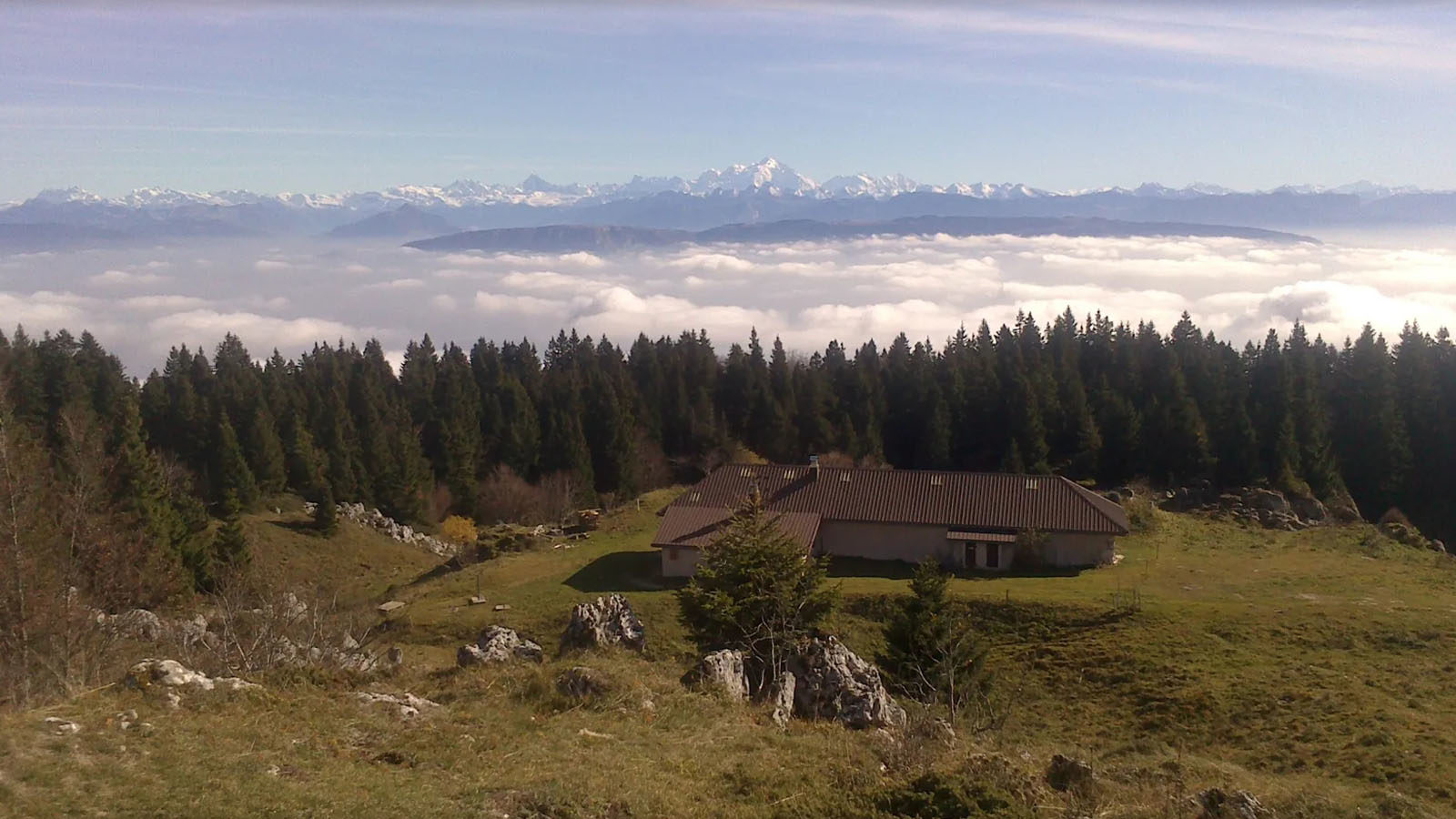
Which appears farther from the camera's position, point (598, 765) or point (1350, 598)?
point (1350, 598)

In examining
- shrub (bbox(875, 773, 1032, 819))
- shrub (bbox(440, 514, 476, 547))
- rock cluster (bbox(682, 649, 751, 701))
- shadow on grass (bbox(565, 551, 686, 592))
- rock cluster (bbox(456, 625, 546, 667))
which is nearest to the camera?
shrub (bbox(875, 773, 1032, 819))

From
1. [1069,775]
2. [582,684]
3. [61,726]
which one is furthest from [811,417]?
[61,726]

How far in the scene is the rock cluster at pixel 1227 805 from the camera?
1360cm

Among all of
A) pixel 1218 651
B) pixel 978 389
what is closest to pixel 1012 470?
pixel 978 389

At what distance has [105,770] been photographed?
36.7ft

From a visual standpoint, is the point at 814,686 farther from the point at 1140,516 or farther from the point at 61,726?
the point at 1140,516

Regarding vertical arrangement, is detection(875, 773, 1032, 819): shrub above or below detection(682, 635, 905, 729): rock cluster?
above

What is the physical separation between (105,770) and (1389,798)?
1960 centimetres

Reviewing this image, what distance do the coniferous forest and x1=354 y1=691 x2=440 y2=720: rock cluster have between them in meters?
39.8

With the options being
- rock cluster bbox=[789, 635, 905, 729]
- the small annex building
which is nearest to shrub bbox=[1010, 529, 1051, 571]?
the small annex building

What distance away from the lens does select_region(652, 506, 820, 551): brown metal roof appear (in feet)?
134

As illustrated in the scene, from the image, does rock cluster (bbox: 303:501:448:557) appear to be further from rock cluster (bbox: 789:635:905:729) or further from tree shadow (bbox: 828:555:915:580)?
rock cluster (bbox: 789:635:905:729)

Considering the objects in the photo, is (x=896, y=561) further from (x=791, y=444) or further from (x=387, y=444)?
(x=387, y=444)

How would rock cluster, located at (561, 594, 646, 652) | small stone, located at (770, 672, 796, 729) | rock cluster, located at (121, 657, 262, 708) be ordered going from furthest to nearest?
rock cluster, located at (561, 594, 646, 652), small stone, located at (770, 672, 796, 729), rock cluster, located at (121, 657, 262, 708)
